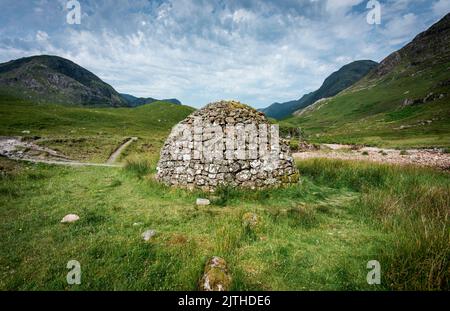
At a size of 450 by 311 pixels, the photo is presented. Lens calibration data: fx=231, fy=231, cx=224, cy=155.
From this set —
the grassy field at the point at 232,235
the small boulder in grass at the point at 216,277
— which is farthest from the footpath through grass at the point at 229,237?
the small boulder in grass at the point at 216,277

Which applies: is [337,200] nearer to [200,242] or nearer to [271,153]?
[271,153]

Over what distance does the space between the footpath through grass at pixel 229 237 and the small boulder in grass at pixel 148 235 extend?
0.54 ft

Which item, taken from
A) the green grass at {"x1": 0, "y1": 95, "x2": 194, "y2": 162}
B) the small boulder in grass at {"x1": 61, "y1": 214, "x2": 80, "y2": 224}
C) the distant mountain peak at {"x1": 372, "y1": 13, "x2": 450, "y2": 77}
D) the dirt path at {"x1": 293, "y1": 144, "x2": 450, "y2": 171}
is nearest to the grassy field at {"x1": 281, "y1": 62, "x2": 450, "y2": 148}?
the distant mountain peak at {"x1": 372, "y1": 13, "x2": 450, "y2": 77}

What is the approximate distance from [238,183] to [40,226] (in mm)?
7141

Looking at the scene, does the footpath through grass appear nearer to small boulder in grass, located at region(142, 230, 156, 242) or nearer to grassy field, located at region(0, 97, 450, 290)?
grassy field, located at region(0, 97, 450, 290)

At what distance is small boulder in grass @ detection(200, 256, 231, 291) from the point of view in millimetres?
3993

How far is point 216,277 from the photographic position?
413cm

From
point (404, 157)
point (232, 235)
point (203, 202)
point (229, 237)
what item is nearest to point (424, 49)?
point (404, 157)

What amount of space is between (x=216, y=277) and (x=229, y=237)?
5.63 ft

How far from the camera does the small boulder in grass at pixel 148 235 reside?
602 cm

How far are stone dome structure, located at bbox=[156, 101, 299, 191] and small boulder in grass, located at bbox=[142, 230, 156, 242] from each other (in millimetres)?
4453

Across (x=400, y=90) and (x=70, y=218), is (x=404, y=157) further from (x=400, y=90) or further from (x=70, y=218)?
(x=400, y=90)

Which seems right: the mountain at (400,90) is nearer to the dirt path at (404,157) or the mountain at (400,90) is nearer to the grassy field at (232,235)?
the dirt path at (404,157)

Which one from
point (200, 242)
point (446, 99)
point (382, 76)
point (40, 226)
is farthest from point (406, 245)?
point (382, 76)
